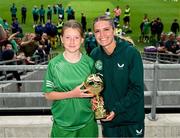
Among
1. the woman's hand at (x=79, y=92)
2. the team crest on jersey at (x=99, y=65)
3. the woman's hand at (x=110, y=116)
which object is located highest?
the team crest on jersey at (x=99, y=65)

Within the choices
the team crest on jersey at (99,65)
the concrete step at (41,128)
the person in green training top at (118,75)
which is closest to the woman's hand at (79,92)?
the person in green training top at (118,75)

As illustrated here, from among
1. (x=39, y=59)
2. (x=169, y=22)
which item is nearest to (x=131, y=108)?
(x=39, y=59)

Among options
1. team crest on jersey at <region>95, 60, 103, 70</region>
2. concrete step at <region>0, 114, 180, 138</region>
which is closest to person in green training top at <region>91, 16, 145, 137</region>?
team crest on jersey at <region>95, 60, 103, 70</region>

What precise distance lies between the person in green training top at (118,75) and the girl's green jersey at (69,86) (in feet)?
0.43

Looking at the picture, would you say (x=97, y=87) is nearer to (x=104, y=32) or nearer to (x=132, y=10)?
(x=104, y=32)

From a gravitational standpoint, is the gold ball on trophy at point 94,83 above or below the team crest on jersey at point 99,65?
below

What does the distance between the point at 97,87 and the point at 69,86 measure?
0.25 meters

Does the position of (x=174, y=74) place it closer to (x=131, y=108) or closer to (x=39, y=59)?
(x=39, y=59)

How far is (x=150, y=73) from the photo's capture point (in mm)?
15562

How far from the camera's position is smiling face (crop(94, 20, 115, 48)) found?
3.97m

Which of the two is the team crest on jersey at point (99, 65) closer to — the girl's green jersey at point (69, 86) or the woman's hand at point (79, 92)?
the girl's green jersey at point (69, 86)

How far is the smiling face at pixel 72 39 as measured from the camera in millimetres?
3807

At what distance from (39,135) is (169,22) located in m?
30.4

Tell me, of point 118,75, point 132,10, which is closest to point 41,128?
point 118,75
